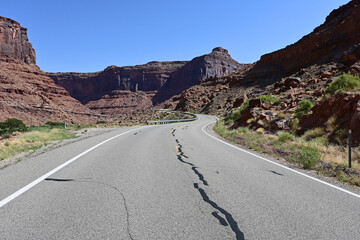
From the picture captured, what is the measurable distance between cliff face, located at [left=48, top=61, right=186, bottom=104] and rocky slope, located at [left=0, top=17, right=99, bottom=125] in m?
54.5

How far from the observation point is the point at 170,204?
3.90m

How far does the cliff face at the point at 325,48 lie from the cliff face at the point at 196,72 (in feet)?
248

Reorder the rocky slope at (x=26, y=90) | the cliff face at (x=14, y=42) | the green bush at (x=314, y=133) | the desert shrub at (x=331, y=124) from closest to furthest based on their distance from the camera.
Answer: the desert shrub at (x=331, y=124) → the green bush at (x=314, y=133) → the rocky slope at (x=26, y=90) → the cliff face at (x=14, y=42)

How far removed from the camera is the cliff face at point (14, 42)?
99812 millimetres

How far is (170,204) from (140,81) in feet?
557

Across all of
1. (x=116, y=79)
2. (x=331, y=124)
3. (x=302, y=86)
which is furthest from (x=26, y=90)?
(x=116, y=79)

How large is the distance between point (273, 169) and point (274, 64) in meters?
72.5

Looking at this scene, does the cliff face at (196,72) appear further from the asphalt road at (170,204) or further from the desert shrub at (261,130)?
the asphalt road at (170,204)

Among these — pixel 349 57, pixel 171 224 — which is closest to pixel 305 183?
pixel 171 224

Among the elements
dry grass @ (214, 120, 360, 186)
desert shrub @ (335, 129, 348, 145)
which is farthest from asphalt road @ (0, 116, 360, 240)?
desert shrub @ (335, 129, 348, 145)

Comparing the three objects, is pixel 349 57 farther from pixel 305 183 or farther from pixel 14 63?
pixel 14 63

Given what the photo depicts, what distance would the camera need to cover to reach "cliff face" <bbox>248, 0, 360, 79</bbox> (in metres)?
47.2

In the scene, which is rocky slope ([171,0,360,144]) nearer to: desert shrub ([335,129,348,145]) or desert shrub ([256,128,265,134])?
desert shrub ([335,129,348,145])

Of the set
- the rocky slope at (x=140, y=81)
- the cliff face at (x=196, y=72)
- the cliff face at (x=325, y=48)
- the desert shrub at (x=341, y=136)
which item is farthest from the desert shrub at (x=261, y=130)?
the cliff face at (x=196, y=72)
